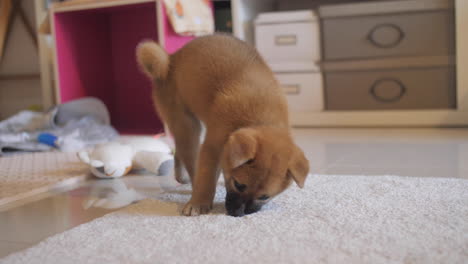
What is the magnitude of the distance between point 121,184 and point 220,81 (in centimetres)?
57

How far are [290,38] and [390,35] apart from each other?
1.80 feet

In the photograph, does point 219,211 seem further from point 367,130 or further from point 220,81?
point 367,130

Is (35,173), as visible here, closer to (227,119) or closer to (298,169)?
(227,119)

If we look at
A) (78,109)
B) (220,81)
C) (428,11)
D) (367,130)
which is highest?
(428,11)

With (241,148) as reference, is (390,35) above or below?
above

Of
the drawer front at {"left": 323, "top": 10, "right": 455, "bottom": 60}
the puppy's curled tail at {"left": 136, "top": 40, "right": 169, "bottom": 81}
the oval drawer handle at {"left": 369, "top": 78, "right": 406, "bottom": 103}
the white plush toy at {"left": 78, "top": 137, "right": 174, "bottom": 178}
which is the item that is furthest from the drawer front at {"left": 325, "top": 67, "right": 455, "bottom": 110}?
the puppy's curled tail at {"left": 136, "top": 40, "right": 169, "bottom": 81}

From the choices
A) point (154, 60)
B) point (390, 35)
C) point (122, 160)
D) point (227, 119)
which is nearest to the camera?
point (227, 119)

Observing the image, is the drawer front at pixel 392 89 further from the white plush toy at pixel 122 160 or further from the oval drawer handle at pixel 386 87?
the white plush toy at pixel 122 160

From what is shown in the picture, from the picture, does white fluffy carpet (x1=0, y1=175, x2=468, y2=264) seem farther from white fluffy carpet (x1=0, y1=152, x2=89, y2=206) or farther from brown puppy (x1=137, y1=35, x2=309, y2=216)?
white fluffy carpet (x1=0, y1=152, x2=89, y2=206)

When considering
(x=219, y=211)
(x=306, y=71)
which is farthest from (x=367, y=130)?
(x=219, y=211)

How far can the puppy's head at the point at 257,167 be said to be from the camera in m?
1.05

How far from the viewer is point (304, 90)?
276cm

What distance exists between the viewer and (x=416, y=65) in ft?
8.23

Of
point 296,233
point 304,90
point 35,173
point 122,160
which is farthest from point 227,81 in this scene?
point 304,90
